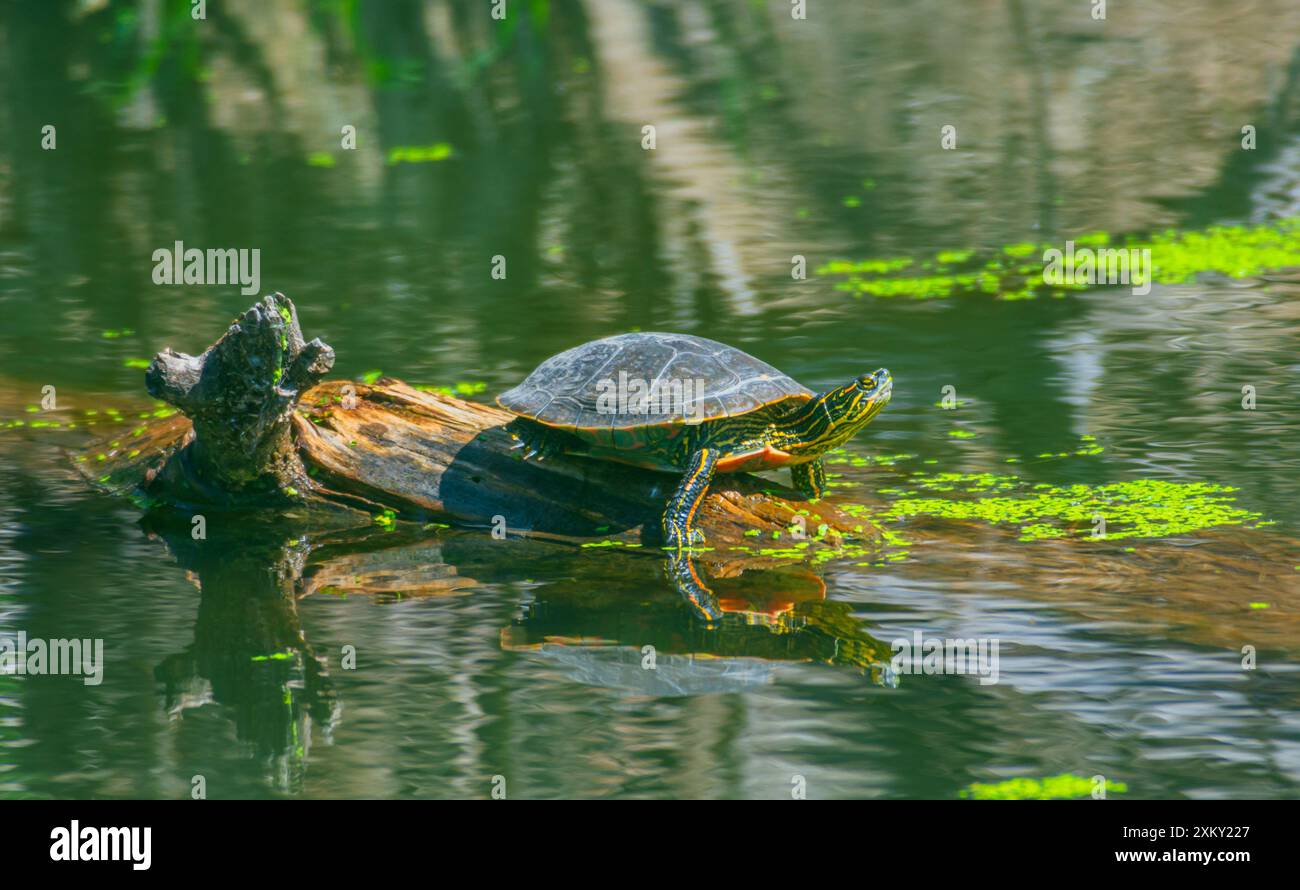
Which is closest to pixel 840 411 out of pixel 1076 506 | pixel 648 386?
pixel 648 386

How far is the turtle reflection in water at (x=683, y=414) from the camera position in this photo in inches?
286

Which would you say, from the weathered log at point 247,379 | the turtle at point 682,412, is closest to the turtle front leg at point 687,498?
the turtle at point 682,412

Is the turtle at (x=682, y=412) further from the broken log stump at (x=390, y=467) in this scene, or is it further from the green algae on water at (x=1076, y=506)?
the green algae on water at (x=1076, y=506)

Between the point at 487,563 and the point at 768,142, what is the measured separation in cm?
1215

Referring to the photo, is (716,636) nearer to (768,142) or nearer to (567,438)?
(567,438)

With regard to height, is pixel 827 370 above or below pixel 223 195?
below

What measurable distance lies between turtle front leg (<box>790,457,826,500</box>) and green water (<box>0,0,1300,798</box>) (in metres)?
0.29

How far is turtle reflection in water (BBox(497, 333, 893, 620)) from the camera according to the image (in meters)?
7.26

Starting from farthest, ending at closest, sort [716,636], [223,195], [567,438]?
1. [223,195]
2. [567,438]
3. [716,636]

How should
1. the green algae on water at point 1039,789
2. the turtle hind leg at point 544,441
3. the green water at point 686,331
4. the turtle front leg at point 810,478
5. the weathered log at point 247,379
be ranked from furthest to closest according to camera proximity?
the turtle front leg at point 810,478 → the turtle hind leg at point 544,441 → the weathered log at point 247,379 → the green water at point 686,331 → the green algae on water at point 1039,789

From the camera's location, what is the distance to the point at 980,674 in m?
5.88

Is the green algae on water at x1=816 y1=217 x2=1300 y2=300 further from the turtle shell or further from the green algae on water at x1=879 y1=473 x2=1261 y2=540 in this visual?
the turtle shell

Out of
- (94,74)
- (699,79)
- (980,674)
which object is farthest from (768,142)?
(980,674)

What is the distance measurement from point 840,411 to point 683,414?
0.79 m
